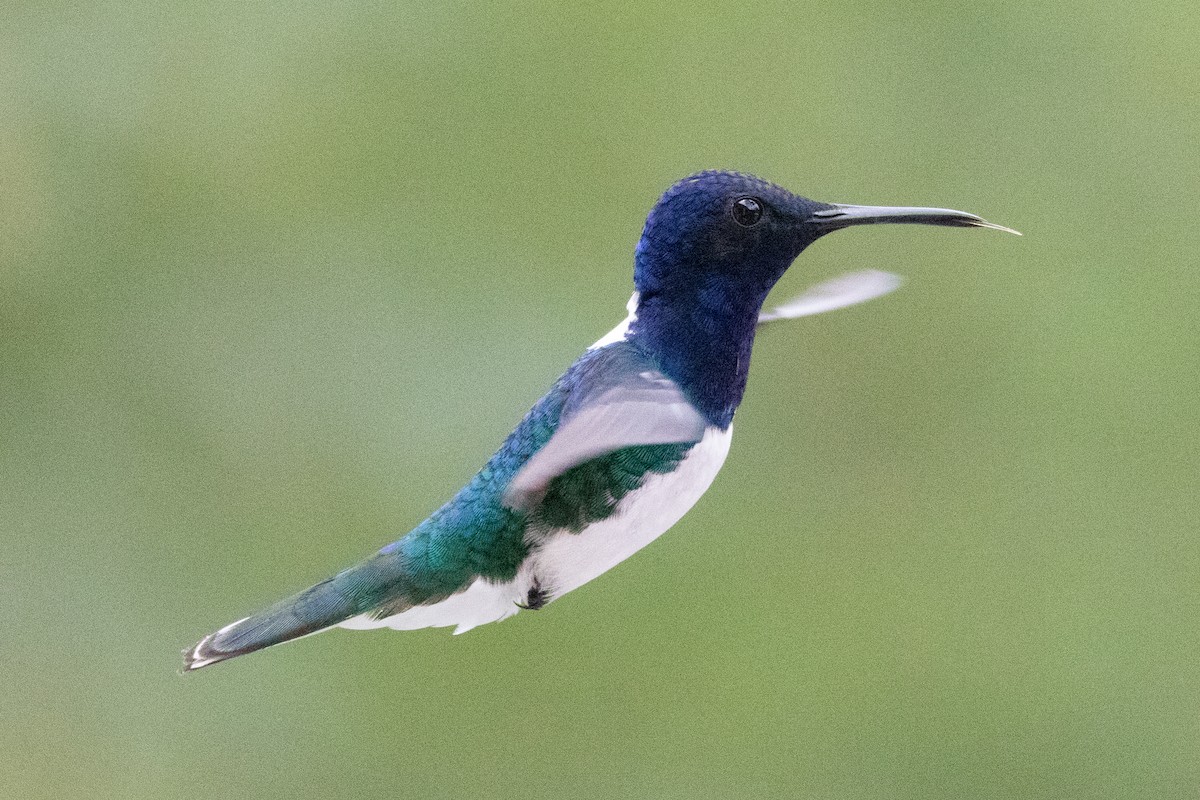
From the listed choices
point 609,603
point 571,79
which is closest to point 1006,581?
point 609,603

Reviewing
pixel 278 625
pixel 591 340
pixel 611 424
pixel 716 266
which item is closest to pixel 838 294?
pixel 716 266

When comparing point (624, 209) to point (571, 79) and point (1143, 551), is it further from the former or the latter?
point (1143, 551)

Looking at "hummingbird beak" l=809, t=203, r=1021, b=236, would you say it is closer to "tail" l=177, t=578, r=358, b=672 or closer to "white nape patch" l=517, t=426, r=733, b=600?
"white nape patch" l=517, t=426, r=733, b=600

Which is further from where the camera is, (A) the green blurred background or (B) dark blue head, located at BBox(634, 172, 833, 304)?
(A) the green blurred background

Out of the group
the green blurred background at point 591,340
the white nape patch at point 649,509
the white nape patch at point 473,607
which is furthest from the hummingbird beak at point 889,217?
the green blurred background at point 591,340

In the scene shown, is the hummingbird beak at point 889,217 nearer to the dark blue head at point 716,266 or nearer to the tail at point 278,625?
the dark blue head at point 716,266

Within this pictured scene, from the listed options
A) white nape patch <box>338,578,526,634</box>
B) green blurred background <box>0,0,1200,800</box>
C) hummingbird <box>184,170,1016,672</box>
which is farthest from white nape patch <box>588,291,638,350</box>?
green blurred background <box>0,0,1200,800</box>

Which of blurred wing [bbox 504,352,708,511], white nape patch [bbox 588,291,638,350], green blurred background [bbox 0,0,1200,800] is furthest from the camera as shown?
green blurred background [bbox 0,0,1200,800]
